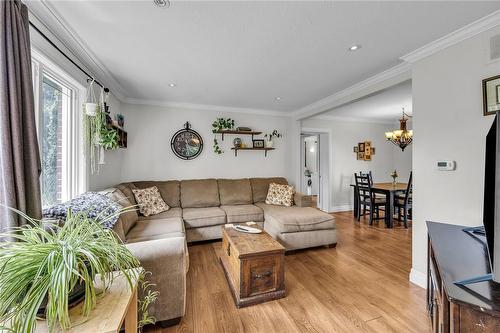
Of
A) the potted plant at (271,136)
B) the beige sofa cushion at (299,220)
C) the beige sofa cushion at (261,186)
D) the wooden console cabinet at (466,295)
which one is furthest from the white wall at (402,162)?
the wooden console cabinet at (466,295)

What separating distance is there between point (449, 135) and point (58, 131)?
3.73 m

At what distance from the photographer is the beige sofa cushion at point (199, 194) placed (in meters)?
3.85

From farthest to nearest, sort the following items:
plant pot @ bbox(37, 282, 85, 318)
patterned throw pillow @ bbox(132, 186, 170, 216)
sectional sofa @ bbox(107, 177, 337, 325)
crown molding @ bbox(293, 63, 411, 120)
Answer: patterned throw pillow @ bbox(132, 186, 170, 216)
crown molding @ bbox(293, 63, 411, 120)
sectional sofa @ bbox(107, 177, 337, 325)
plant pot @ bbox(37, 282, 85, 318)

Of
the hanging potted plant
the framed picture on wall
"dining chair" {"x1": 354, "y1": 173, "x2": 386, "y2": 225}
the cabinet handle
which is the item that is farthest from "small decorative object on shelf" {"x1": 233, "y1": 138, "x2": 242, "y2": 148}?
the framed picture on wall

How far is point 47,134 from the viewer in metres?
1.97

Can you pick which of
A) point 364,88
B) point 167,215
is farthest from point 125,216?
point 364,88

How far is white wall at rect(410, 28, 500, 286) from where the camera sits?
1781 mm

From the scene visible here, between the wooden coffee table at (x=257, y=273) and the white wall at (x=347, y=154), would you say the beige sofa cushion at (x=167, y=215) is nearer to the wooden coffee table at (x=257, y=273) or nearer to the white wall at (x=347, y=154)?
the wooden coffee table at (x=257, y=273)

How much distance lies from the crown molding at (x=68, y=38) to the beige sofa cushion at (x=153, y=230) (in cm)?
191

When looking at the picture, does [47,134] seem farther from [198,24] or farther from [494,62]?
[494,62]

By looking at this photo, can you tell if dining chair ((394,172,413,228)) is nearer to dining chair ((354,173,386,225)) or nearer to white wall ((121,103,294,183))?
dining chair ((354,173,386,225))

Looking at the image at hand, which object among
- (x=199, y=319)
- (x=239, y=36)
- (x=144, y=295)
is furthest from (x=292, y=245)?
(x=239, y=36)

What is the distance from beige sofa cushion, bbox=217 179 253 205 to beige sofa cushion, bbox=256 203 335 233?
825 mm

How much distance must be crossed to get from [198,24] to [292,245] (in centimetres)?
274
